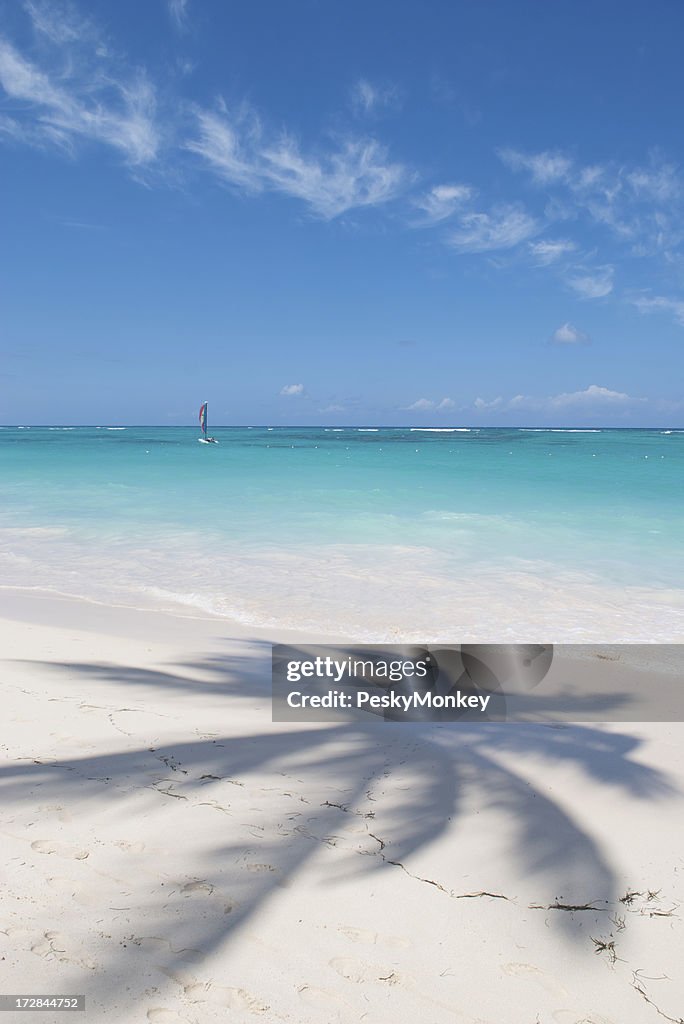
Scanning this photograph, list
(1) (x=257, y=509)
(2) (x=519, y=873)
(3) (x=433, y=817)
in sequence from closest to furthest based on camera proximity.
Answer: (2) (x=519, y=873)
(3) (x=433, y=817)
(1) (x=257, y=509)

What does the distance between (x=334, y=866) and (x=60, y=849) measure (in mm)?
1087

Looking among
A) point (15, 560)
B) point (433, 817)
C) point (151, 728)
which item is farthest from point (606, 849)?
point (15, 560)

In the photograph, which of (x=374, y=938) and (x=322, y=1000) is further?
(x=374, y=938)

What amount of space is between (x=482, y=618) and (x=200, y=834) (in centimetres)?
455

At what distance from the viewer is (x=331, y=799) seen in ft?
9.29

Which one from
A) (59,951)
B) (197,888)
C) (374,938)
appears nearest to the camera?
(59,951)

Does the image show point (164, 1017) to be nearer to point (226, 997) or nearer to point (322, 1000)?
point (226, 997)

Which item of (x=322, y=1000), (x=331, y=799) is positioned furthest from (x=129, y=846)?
(x=322, y=1000)

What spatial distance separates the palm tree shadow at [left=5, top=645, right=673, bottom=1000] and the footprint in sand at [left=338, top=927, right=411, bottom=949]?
248 mm

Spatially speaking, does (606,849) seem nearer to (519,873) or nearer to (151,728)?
(519,873)

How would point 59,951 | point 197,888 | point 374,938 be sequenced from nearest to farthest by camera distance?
point 59,951
point 374,938
point 197,888

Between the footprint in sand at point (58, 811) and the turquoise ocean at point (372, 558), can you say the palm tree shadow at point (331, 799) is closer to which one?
the footprint in sand at point (58, 811)

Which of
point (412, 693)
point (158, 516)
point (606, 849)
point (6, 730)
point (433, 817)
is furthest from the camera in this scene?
point (158, 516)

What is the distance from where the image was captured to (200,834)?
252 cm
